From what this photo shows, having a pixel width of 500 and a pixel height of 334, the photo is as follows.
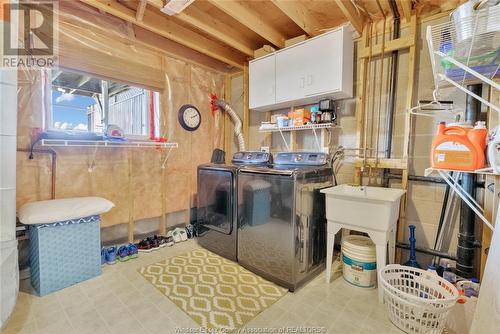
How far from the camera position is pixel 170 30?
2.62 m

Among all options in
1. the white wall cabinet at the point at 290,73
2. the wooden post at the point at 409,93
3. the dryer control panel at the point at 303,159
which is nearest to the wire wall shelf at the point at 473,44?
the wooden post at the point at 409,93

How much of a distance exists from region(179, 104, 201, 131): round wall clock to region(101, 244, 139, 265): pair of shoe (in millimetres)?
1634

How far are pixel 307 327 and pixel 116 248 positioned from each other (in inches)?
81.0

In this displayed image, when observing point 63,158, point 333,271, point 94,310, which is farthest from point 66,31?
point 333,271

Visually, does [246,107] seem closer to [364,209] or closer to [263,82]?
[263,82]

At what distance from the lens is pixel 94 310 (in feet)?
5.45

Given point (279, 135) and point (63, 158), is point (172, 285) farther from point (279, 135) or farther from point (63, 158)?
point (279, 135)

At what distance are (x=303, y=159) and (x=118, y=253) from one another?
2185 mm

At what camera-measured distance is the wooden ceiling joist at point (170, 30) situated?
2.17m

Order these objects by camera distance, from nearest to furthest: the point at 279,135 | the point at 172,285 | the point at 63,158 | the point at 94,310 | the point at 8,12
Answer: the point at 8,12
the point at 94,310
the point at 172,285
the point at 63,158
the point at 279,135

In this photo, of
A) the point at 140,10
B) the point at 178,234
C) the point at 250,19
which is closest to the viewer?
the point at 140,10

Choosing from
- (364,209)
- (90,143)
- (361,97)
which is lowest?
(364,209)

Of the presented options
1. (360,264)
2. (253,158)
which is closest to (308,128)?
(253,158)

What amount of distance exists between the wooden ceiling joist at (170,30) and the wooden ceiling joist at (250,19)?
2.36 feet
